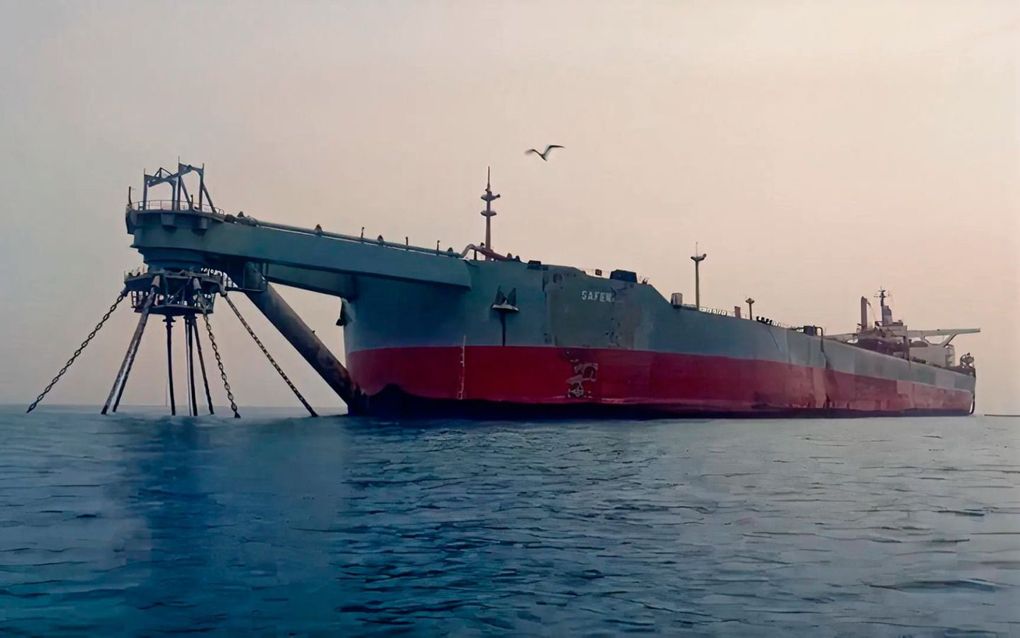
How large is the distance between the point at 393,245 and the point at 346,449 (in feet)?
34.3

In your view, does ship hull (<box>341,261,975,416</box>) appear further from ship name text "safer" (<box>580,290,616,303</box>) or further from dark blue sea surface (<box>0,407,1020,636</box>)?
dark blue sea surface (<box>0,407,1020,636</box>)

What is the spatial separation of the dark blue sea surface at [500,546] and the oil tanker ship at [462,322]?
409 inches

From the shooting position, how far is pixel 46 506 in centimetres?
1041

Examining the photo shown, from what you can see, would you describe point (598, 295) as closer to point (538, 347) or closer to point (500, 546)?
point (538, 347)

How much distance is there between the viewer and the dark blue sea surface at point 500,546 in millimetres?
6035

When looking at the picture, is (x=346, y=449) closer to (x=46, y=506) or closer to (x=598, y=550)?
(x=46, y=506)

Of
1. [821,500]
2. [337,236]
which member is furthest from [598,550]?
[337,236]

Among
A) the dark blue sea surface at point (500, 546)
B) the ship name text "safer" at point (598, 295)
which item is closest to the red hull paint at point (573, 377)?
the ship name text "safer" at point (598, 295)

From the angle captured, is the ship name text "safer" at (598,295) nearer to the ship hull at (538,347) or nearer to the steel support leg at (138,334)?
the ship hull at (538,347)

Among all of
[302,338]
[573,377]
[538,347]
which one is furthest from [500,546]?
[302,338]

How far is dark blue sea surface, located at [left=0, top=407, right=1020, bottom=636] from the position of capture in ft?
19.8

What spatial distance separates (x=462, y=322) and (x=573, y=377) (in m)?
3.83

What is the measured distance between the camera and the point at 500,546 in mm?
8203

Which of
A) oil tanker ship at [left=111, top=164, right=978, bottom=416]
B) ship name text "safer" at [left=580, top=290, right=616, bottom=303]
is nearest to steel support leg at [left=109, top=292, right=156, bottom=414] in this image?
oil tanker ship at [left=111, top=164, right=978, bottom=416]
